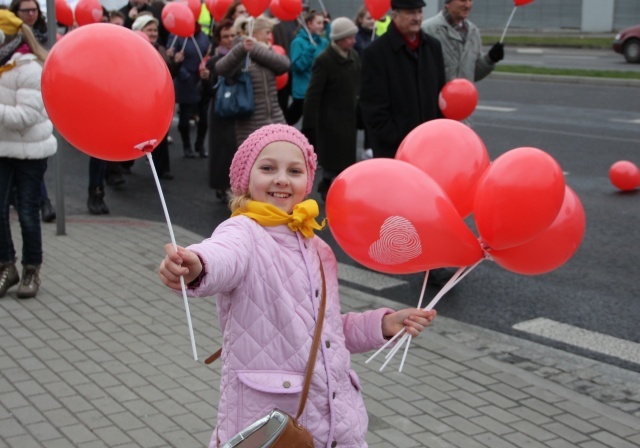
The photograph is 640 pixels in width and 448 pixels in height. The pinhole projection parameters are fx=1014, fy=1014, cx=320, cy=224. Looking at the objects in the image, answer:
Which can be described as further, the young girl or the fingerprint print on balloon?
the fingerprint print on balloon

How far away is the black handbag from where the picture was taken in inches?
354

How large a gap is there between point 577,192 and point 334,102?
277 centimetres

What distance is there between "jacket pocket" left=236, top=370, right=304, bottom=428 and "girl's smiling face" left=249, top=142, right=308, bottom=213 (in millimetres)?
520

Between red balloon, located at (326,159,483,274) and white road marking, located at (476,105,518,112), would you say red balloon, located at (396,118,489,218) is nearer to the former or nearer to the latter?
red balloon, located at (326,159,483,274)

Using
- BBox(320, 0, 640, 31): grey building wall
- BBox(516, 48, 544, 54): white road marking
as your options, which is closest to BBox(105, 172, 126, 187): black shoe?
BBox(516, 48, 544, 54): white road marking

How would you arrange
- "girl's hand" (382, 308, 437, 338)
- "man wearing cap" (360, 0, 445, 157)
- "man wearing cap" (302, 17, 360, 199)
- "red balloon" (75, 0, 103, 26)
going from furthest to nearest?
"red balloon" (75, 0, 103, 26) → "man wearing cap" (302, 17, 360, 199) → "man wearing cap" (360, 0, 445, 157) → "girl's hand" (382, 308, 437, 338)

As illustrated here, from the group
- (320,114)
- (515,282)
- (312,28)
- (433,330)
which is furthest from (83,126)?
(312,28)

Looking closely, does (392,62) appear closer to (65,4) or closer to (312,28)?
(312,28)

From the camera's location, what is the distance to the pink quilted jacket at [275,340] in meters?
3.09

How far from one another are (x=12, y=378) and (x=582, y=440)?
2.92m

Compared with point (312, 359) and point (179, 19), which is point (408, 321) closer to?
point (312, 359)

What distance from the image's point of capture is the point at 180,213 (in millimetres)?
10195

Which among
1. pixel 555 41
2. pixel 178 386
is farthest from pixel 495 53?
pixel 555 41

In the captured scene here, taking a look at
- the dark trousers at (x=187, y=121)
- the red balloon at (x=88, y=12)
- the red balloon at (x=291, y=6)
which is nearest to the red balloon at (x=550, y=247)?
→ the red balloon at (x=291, y=6)
